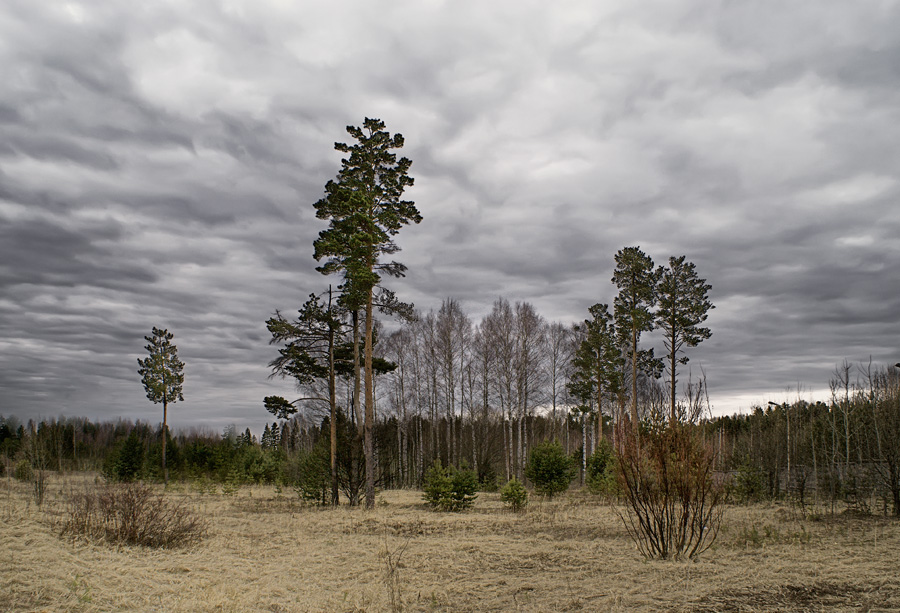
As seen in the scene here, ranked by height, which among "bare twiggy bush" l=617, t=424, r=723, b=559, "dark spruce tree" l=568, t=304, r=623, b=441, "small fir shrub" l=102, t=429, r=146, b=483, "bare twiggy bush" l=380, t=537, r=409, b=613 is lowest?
"small fir shrub" l=102, t=429, r=146, b=483

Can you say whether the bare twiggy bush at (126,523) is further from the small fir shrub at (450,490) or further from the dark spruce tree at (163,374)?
the dark spruce tree at (163,374)

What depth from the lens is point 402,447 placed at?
3891 centimetres

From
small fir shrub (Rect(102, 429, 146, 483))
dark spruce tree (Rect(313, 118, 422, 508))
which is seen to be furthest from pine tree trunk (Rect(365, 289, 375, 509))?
small fir shrub (Rect(102, 429, 146, 483))

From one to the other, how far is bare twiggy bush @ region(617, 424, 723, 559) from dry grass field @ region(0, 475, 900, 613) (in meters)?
0.53

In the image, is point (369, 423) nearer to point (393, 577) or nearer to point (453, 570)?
point (453, 570)

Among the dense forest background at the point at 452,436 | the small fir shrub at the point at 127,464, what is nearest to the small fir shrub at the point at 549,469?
the dense forest background at the point at 452,436

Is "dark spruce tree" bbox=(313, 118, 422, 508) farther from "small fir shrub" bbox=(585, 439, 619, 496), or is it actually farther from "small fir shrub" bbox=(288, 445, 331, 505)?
"small fir shrub" bbox=(585, 439, 619, 496)

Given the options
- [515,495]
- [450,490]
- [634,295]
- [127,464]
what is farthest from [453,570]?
[127,464]

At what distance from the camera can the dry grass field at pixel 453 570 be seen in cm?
669

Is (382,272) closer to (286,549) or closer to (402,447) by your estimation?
(286,549)

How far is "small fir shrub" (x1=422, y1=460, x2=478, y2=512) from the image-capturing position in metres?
18.2

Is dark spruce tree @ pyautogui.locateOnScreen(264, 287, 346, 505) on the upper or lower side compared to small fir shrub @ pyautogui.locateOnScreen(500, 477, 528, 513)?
upper

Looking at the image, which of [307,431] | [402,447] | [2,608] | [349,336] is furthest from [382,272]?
[307,431]

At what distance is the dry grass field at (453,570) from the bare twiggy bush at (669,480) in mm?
531
